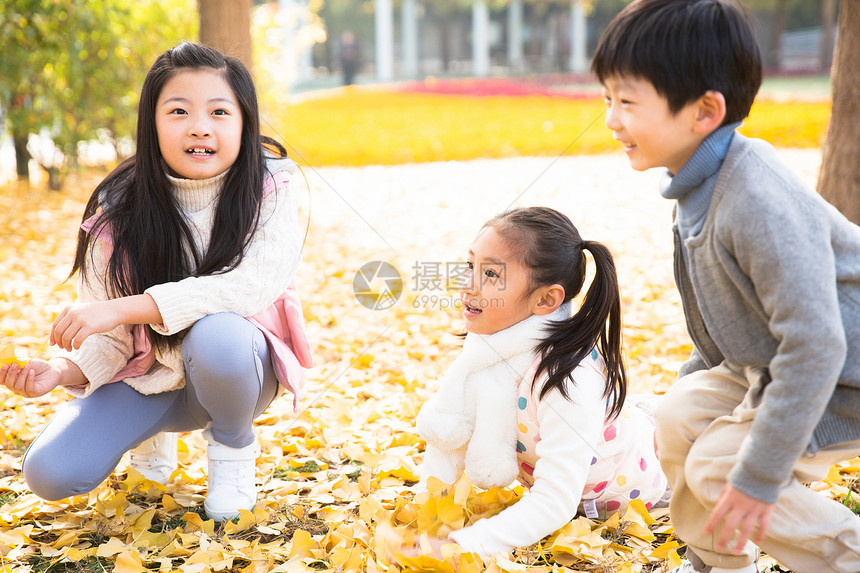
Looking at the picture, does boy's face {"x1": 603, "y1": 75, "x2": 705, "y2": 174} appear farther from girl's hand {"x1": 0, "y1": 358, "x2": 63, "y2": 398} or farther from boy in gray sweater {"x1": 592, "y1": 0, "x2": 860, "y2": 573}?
girl's hand {"x1": 0, "y1": 358, "x2": 63, "y2": 398}

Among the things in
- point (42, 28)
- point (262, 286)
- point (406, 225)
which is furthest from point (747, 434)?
point (42, 28)

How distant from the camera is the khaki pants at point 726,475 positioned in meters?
1.39

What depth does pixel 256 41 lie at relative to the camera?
8.51 metres

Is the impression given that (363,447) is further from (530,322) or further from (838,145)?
(838,145)

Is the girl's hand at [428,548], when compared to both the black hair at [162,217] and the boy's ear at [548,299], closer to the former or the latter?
the boy's ear at [548,299]

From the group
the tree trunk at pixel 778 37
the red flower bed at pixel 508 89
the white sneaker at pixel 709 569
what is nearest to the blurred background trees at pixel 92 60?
the white sneaker at pixel 709 569

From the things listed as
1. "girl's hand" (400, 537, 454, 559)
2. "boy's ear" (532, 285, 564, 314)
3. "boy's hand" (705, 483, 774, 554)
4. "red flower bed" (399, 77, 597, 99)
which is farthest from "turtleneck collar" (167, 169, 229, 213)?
"red flower bed" (399, 77, 597, 99)

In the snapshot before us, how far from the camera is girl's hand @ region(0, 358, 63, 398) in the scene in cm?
188

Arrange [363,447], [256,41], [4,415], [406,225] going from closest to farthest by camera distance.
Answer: [363,447]
[4,415]
[406,225]
[256,41]

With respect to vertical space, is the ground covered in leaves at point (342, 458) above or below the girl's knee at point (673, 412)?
below

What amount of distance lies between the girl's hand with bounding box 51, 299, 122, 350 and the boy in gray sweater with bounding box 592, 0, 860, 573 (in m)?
1.14

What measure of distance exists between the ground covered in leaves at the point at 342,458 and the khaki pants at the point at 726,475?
21 cm

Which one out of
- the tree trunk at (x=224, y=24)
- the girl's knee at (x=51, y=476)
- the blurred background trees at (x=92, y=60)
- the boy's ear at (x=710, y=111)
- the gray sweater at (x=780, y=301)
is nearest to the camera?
the gray sweater at (x=780, y=301)

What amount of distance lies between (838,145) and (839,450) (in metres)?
2.63
